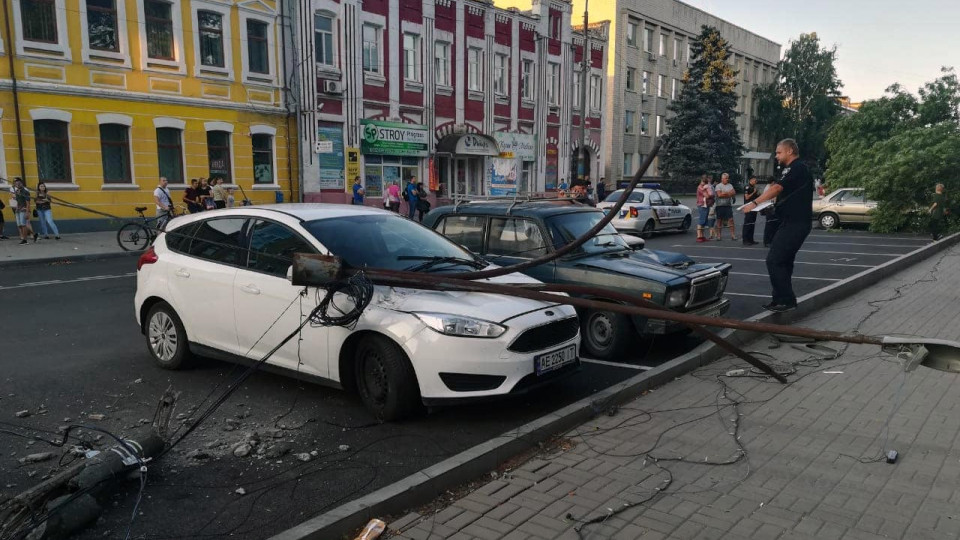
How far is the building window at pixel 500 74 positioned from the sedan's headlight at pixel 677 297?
A: 94.4 feet

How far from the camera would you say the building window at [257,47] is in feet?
81.0

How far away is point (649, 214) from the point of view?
21969 mm

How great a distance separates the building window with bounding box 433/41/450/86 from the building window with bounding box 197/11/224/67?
34.3ft

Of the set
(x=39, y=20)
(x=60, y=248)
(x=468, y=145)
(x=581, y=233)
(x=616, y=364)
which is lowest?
(x=616, y=364)

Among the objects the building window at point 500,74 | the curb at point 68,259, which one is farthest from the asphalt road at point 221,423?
the building window at point 500,74

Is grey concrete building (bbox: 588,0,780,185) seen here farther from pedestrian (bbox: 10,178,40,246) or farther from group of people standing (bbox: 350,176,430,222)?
pedestrian (bbox: 10,178,40,246)

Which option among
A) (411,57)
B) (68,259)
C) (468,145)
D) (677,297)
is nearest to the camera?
(677,297)

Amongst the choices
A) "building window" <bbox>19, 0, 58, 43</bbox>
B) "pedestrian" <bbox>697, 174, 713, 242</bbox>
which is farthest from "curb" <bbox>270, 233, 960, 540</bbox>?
"building window" <bbox>19, 0, 58, 43</bbox>

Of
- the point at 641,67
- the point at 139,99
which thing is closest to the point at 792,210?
the point at 139,99

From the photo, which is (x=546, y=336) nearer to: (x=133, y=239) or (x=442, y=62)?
(x=133, y=239)

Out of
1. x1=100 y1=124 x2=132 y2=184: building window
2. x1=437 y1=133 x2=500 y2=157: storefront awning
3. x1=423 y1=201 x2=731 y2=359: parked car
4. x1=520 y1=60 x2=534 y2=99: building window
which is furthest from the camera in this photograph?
x1=520 y1=60 x2=534 y2=99: building window

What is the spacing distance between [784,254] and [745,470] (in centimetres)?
448

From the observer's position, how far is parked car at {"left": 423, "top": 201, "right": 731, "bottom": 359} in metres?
7.10

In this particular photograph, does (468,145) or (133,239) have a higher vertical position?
(468,145)
